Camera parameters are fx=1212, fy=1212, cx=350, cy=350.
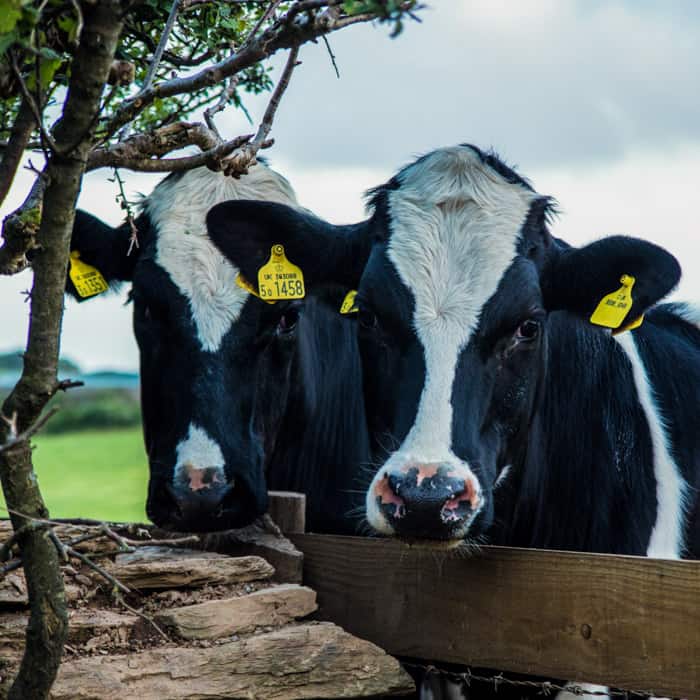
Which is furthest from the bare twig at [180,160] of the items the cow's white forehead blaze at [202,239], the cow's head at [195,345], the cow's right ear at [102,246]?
the cow's right ear at [102,246]

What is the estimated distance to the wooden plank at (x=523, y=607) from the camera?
3.03m

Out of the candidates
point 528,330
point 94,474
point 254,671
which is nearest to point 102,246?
point 528,330

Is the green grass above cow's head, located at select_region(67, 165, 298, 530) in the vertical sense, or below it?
below

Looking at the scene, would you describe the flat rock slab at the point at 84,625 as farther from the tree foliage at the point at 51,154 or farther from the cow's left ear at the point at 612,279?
the cow's left ear at the point at 612,279

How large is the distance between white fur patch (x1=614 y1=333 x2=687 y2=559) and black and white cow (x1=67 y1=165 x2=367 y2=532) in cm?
120


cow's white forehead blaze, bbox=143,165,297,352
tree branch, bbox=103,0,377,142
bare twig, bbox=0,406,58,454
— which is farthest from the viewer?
cow's white forehead blaze, bbox=143,165,297,352

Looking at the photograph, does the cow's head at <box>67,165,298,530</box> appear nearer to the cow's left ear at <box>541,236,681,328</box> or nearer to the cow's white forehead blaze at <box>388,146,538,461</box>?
the cow's white forehead blaze at <box>388,146,538,461</box>

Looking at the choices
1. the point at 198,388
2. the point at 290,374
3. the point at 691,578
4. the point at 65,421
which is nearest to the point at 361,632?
the point at 691,578

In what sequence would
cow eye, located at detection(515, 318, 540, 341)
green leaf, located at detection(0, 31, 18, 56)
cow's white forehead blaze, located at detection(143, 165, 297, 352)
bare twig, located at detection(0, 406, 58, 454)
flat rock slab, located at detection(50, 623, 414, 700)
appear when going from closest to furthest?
green leaf, located at detection(0, 31, 18, 56), bare twig, located at detection(0, 406, 58, 454), flat rock slab, located at detection(50, 623, 414, 700), cow eye, located at detection(515, 318, 540, 341), cow's white forehead blaze, located at detection(143, 165, 297, 352)

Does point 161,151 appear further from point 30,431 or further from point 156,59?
point 30,431

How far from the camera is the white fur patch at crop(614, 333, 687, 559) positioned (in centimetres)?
460

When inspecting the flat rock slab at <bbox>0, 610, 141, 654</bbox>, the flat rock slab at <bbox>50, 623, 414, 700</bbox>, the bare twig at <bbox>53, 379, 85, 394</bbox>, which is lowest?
the flat rock slab at <bbox>50, 623, 414, 700</bbox>

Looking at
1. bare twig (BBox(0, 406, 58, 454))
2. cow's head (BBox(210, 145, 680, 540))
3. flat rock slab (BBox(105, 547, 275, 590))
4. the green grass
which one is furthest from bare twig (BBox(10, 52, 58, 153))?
the green grass

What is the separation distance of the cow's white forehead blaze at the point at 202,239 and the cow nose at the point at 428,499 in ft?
5.74
